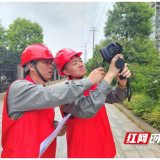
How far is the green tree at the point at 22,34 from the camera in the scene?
24531mm

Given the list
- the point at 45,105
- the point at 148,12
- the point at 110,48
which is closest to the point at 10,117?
the point at 45,105

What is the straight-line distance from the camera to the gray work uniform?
1060 mm

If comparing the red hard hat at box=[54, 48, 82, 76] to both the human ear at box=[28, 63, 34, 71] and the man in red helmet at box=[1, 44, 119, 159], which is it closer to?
the human ear at box=[28, 63, 34, 71]

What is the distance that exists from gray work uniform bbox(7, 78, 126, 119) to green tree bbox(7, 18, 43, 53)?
25.1 meters

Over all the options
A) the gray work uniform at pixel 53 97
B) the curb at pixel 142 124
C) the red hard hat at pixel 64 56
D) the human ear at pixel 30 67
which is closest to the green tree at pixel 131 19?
the curb at pixel 142 124

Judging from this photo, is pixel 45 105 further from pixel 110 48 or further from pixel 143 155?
pixel 143 155

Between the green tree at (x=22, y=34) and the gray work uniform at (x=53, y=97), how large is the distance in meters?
25.1

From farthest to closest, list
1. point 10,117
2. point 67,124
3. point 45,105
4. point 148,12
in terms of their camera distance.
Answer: point 148,12
point 67,124
point 10,117
point 45,105

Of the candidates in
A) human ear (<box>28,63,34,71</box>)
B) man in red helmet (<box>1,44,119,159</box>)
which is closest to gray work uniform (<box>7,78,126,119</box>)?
man in red helmet (<box>1,44,119,159</box>)

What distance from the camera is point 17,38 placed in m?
24.5

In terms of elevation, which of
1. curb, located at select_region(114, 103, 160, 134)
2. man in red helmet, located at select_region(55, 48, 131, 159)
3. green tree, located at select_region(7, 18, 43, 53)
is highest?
green tree, located at select_region(7, 18, 43, 53)

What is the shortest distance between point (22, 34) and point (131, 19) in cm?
1924

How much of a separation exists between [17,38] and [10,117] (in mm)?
25929

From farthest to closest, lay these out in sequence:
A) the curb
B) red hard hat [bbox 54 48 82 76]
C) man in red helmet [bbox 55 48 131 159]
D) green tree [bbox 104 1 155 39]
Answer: green tree [bbox 104 1 155 39]
the curb
red hard hat [bbox 54 48 82 76]
man in red helmet [bbox 55 48 131 159]
